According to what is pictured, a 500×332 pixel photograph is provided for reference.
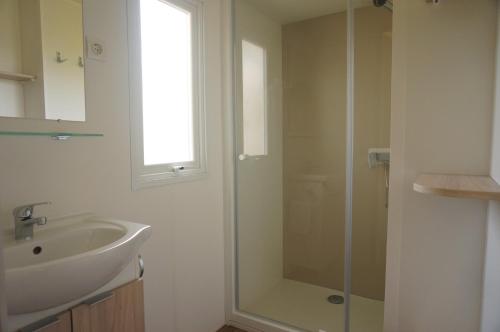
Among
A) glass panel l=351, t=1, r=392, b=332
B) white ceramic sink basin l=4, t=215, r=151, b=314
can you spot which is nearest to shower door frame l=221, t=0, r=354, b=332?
glass panel l=351, t=1, r=392, b=332

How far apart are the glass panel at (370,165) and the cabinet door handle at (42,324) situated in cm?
165

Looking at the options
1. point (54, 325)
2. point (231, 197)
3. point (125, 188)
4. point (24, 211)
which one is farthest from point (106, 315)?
point (231, 197)

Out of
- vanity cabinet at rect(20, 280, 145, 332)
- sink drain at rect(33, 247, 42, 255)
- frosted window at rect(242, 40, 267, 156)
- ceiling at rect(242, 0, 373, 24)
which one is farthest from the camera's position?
frosted window at rect(242, 40, 267, 156)

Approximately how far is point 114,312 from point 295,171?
5.24ft

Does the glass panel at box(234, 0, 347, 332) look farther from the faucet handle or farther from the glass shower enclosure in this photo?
the faucet handle

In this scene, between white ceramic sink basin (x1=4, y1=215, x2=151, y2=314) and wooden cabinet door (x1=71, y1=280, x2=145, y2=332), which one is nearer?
white ceramic sink basin (x1=4, y1=215, x2=151, y2=314)

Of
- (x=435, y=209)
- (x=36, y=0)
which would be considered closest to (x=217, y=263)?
(x=435, y=209)

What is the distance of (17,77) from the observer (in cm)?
105

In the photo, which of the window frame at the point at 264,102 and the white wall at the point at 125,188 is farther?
the window frame at the point at 264,102

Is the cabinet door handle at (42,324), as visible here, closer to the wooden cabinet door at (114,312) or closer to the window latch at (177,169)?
the wooden cabinet door at (114,312)

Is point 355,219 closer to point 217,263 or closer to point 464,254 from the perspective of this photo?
point 464,254

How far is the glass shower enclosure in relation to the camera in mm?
1956

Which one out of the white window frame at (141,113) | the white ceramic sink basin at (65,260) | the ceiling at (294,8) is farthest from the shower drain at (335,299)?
the ceiling at (294,8)

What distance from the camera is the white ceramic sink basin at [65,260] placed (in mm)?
752
